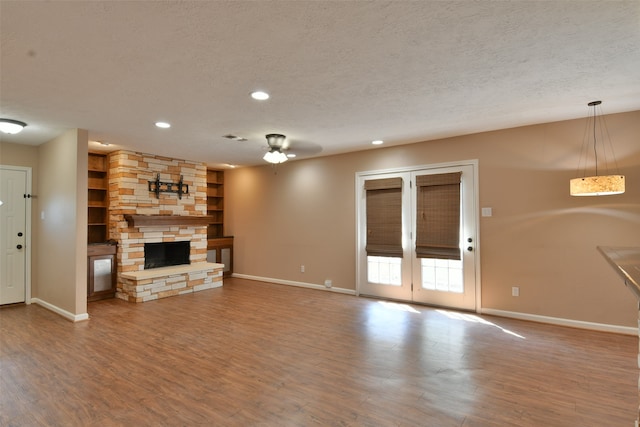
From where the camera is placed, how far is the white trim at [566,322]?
3.84m

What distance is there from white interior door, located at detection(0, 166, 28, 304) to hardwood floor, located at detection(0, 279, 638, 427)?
2.33 feet

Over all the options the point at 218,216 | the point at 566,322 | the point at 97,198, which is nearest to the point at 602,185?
the point at 566,322

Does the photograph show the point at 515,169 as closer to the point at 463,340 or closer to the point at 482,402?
the point at 463,340

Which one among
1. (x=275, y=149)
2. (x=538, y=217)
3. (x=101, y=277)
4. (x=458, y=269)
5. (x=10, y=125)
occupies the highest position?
(x=10, y=125)

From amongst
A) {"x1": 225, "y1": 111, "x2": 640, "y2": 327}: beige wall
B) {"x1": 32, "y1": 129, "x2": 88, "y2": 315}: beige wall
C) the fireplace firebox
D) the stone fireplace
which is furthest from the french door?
{"x1": 32, "y1": 129, "x2": 88, "y2": 315}: beige wall

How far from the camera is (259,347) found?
352cm

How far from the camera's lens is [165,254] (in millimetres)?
6602

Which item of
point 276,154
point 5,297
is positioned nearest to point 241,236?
point 276,154

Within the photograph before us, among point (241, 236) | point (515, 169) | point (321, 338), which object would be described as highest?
point (515, 169)

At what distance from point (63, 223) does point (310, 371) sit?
13.2 feet

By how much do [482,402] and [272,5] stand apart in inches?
116

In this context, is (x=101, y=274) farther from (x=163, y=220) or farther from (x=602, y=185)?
(x=602, y=185)

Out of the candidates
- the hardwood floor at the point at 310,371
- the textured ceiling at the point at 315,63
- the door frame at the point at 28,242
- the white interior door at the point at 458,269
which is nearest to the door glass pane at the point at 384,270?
the white interior door at the point at 458,269

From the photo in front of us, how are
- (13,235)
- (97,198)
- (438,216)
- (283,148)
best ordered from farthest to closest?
(97,198)
(283,148)
(13,235)
(438,216)
